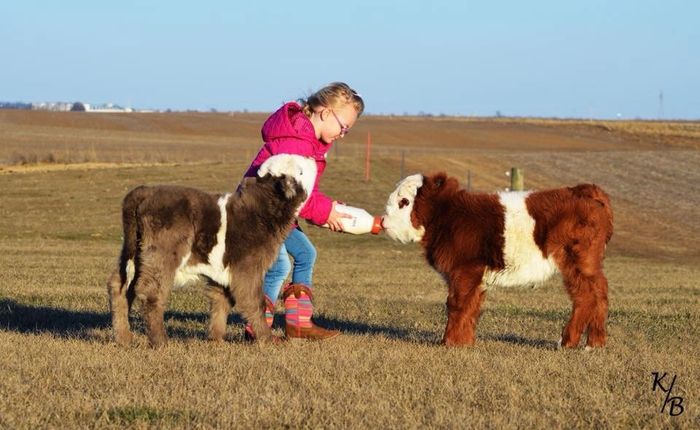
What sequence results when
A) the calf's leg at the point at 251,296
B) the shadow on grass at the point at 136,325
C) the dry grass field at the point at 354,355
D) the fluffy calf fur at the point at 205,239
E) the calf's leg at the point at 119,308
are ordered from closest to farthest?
1. the dry grass field at the point at 354,355
2. the fluffy calf fur at the point at 205,239
3. the calf's leg at the point at 251,296
4. the calf's leg at the point at 119,308
5. the shadow on grass at the point at 136,325

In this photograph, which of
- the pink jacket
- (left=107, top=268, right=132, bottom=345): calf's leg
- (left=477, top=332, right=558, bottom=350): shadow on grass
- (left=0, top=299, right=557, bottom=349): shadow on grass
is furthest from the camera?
(left=0, top=299, right=557, bottom=349): shadow on grass

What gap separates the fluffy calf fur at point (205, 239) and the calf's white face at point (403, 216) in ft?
3.33

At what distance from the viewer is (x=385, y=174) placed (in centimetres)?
3831

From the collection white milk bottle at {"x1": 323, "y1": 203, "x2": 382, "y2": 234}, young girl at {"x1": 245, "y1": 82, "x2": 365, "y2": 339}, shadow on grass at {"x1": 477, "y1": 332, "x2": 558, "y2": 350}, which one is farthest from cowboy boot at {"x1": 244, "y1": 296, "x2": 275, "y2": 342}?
shadow on grass at {"x1": 477, "y1": 332, "x2": 558, "y2": 350}

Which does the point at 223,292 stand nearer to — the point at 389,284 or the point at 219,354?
the point at 219,354

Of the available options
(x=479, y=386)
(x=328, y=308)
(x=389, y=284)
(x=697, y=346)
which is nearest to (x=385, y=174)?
(x=389, y=284)

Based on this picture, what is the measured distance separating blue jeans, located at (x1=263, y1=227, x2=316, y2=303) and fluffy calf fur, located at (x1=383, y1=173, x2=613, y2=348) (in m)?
0.75

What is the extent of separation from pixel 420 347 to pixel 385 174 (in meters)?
29.8

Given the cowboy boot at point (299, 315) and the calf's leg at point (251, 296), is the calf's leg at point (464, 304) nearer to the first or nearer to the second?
the cowboy boot at point (299, 315)

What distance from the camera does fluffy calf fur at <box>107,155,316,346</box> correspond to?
789 cm


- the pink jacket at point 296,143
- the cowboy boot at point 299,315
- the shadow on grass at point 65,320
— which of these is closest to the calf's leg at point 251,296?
the cowboy boot at point 299,315

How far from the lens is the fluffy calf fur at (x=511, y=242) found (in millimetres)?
8766

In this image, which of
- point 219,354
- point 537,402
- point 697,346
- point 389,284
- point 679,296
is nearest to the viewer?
point 537,402

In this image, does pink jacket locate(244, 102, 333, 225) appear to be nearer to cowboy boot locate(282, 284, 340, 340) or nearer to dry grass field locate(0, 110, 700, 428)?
cowboy boot locate(282, 284, 340, 340)
